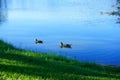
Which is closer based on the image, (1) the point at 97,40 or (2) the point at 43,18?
(1) the point at 97,40

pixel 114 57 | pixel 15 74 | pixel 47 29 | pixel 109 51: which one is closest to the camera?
pixel 15 74

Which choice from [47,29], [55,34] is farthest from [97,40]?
[47,29]

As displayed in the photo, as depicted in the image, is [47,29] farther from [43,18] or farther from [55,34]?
[43,18]

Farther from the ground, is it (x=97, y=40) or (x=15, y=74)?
(x=15, y=74)

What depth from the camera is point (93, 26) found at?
44.7m

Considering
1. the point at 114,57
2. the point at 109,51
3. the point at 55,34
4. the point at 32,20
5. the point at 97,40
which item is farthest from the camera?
the point at 32,20

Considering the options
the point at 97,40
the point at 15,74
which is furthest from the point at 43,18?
the point at 15,74

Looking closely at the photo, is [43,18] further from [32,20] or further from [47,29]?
[47,29]

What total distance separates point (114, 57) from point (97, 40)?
710 cm

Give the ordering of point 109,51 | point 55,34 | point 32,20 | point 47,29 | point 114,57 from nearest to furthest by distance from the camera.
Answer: point 114,57 → point 109,51 → point 55,34 → point 47,29 → point 32,20

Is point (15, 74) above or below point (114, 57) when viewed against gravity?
above

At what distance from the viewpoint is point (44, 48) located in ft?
105

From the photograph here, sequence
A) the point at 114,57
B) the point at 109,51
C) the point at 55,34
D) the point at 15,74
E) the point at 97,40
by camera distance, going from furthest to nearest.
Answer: the point at 55,34, the point at 97,40, the point at 109,51, the point at 114,57, the point at 15,74

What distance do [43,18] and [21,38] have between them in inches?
634
